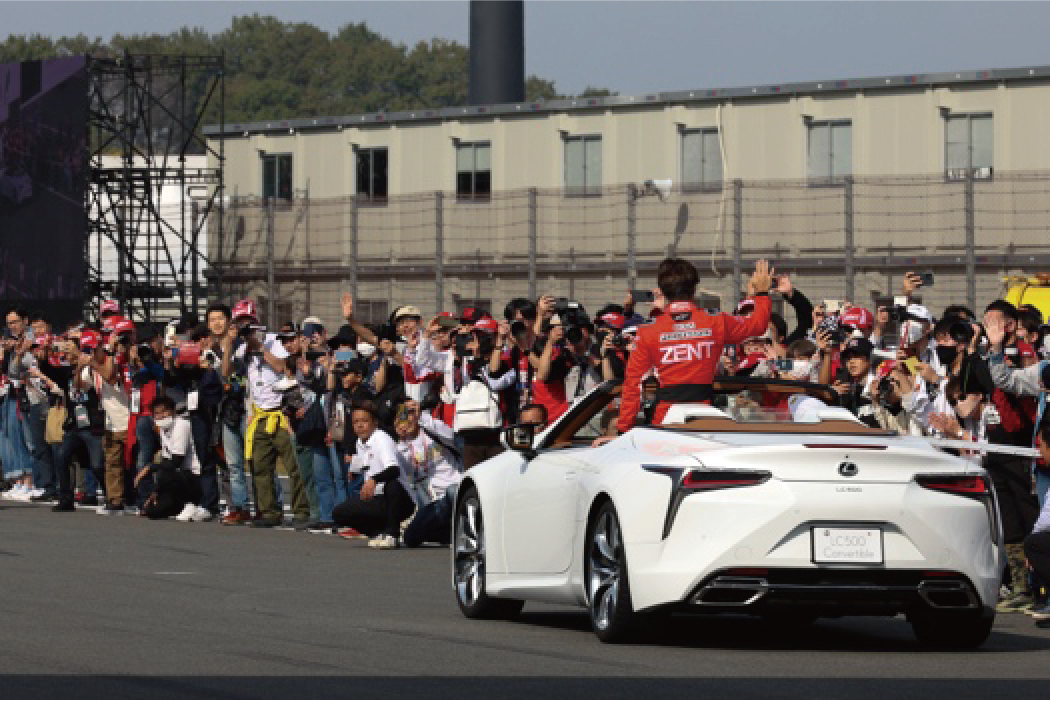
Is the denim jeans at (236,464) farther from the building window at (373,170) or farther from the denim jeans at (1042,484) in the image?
the building window at (373,170)

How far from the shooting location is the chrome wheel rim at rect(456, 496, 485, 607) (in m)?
Result: 13.4

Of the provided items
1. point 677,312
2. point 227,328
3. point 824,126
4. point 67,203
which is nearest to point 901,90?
point 824,126

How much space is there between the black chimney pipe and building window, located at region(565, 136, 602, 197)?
1335 cm

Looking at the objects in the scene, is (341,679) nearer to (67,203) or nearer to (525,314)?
(525,314)

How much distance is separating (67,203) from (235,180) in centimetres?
316

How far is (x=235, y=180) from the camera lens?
46.1 meters

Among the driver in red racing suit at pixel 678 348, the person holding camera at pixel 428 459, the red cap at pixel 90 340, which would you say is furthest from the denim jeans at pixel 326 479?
the driver in red racing suit at pixel 678 348

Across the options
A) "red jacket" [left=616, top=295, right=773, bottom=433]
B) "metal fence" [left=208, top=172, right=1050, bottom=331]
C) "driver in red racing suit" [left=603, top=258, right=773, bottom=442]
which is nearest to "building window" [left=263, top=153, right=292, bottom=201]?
"metal fence" [left=208, top=172, right=1050, bottom=331]

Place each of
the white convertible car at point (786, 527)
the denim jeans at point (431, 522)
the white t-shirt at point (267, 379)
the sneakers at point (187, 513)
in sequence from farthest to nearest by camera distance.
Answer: the sneakers at point (187, 513) < the white t-shirt at point (267, 379) < the denim jeans at point (431, 522) < the white convertible car at point (786, 527)

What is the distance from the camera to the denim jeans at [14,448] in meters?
27.7

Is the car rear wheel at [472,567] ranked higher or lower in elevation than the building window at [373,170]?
lower

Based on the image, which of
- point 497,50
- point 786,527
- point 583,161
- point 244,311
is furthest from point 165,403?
point 497,50

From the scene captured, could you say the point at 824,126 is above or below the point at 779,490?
above

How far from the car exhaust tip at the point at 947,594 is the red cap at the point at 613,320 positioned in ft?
27.6
